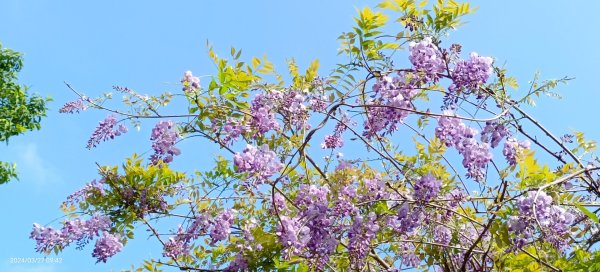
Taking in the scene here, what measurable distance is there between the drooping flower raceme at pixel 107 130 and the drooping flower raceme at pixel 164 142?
1.05ft

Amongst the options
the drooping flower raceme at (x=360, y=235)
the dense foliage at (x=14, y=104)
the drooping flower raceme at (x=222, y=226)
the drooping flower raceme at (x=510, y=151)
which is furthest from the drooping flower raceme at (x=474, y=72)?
the dense foliage at (x=14, y=104)

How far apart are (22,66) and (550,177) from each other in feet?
37.4

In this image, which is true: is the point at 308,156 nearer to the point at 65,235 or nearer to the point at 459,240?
the point at 459,240

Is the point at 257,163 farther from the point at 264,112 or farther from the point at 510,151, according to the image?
the point at 510,151

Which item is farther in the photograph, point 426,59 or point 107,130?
point 107,130

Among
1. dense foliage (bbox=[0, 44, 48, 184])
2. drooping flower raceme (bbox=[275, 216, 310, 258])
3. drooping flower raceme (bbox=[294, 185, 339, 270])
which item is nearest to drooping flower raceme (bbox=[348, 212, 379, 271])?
drooping flower raceme (bbox=[294, 185, 339, 270])

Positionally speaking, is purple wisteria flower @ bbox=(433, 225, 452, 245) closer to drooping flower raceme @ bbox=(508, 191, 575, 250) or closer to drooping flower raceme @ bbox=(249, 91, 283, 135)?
drooping flower raceme @ bbox=(508, 191, 575, 250)

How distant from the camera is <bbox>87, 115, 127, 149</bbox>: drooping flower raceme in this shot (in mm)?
3762

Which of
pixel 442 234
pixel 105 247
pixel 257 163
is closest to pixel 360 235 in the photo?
pixel 257 163

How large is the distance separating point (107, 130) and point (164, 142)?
1.47ft

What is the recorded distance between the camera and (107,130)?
12.4 feet

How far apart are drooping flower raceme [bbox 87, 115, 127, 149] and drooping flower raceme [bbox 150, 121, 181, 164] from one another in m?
0.32

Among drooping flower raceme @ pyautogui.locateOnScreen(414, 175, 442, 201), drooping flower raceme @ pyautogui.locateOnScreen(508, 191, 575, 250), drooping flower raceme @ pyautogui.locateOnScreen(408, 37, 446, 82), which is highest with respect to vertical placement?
drooping flower raceme @ pyautogui.locateOnScreen(408, 37, 446, 82)

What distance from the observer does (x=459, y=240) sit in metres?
3.69
